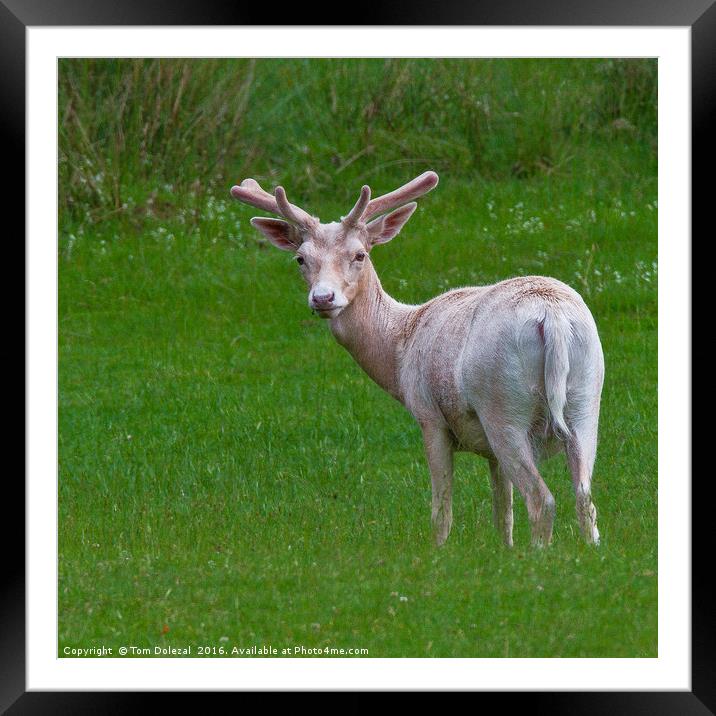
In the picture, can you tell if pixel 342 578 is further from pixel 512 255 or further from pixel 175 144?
pixel 175 144

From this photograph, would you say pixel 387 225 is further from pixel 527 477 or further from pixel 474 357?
pixel 527 477

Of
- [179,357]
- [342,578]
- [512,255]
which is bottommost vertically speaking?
[342,578]

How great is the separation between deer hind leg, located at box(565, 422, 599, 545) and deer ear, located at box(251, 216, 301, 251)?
7.81 ft

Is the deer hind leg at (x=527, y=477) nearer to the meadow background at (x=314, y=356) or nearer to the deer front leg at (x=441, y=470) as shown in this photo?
the meadow background at (x=314, y=356)

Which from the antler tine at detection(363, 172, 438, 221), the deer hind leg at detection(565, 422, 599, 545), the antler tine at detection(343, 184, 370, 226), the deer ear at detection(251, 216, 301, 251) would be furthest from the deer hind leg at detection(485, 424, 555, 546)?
the deer ear at detection(251, 216, 301, 251)

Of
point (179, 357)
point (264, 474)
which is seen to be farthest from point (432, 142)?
point (264, 474)

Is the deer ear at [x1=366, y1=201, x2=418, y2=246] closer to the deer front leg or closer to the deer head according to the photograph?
the deer head

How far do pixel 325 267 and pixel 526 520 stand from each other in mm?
2132

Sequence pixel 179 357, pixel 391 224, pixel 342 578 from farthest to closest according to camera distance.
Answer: pixel 179 357, pixel 391 224, pixel 342 578

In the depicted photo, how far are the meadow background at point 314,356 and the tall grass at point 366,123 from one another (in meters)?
0.03

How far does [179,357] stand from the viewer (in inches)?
564

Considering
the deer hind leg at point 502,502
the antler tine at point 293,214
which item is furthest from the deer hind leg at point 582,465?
the antler tine at point 293,214

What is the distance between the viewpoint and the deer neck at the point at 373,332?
9422mm

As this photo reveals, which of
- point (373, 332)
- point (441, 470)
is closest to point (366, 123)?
point (373, 332)
